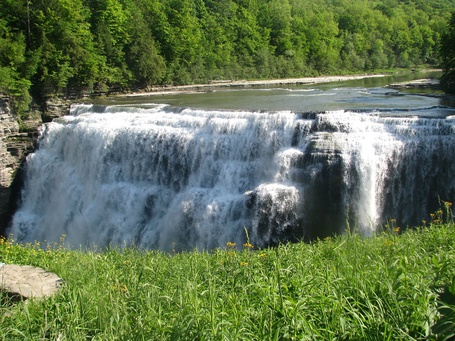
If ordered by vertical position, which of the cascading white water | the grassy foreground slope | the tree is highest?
the tree

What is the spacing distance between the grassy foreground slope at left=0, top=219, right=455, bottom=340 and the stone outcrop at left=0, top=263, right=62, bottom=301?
219 mm

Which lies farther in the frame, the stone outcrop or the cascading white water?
the cascading white water

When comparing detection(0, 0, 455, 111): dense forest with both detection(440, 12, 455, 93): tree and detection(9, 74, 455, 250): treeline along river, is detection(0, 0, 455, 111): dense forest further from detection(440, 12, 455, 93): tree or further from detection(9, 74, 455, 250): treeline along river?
detection(440, 12, 455, 93): tree

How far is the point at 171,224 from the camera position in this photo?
15.5 m

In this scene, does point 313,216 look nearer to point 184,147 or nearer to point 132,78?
point 184,147

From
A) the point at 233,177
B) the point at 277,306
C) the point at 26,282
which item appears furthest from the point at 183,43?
the point at 277,306

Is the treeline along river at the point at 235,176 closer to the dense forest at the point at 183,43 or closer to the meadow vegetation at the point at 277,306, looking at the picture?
the dense forest at the point at 183,43

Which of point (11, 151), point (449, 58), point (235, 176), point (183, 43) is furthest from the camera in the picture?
point (183, 43)

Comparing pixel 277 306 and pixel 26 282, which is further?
pixel 26 282

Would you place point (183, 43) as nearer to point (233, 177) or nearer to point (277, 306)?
point (233, 177)

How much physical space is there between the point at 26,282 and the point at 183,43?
37103 millimetres

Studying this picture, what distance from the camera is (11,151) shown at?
67.6 feet

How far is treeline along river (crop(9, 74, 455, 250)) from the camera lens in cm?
1365

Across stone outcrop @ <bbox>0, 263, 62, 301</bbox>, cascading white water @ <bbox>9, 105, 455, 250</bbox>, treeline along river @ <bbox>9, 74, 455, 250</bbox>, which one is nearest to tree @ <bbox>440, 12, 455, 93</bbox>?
treeline along river @ <bbox>9, 74, 455, 250</bbox>
